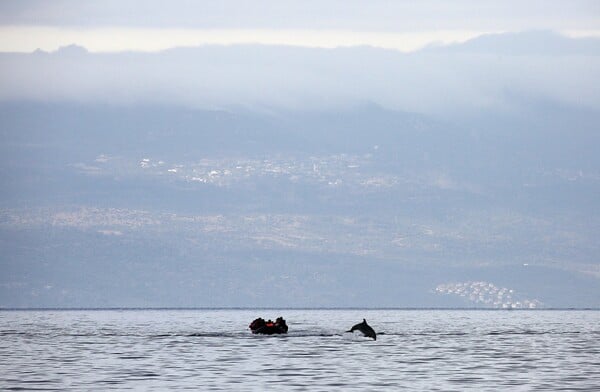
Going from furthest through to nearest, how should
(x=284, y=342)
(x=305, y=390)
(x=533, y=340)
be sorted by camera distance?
(x=533, y=340)
(x=284, y=342)
(x=305, y=390)

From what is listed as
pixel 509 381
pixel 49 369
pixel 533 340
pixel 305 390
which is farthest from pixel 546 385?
pixel 533 340

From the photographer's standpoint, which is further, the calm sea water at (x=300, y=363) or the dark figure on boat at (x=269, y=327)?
the dark figure on boat at (x=269, y=327)

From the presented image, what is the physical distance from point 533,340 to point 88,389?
235 feet

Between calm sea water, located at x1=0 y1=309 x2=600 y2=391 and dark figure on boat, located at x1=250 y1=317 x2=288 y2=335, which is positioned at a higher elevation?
dark figure on boat, located at x1=250 y1=317 x2=288 y2=335

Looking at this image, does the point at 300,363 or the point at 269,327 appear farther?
the point at 269,327

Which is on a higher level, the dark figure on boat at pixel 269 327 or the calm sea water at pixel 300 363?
the dark figure on boat at pixel 269 327

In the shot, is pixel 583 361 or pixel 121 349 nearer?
pixel 583 361

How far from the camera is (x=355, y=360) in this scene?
328 ft

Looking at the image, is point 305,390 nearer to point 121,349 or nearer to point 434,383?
point 434,383

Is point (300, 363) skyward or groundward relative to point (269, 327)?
groundward

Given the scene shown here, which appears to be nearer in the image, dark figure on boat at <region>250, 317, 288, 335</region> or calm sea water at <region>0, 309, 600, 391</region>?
calm sea water at <region>0, 309, 600, 391</region>

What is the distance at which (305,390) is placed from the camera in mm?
74438

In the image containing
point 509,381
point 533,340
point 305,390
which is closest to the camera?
point 305,390

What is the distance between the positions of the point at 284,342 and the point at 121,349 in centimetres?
1878
